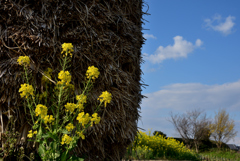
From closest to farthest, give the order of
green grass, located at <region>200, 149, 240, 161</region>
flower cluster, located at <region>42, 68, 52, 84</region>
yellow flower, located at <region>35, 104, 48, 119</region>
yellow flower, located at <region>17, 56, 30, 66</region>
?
yellow flower, located at <region>35, 104, 48, 119</region> < yellow flower, located at <region>17, 56, 30, 66</region> < flower cluster, located at <region>42, 68, 52, 84</region> < green grass, located at <region>200, 149, 240, 161</region>

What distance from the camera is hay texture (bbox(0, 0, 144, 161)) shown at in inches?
91.4

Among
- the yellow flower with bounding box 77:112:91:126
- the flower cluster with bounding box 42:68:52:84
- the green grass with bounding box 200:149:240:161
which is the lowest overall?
the green grass with bounding box 200:149:240:161

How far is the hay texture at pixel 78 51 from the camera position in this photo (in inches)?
91.4

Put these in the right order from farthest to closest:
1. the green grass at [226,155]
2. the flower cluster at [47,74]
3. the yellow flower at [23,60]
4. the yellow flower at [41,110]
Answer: the green grass at [226,155] → the flower cluster at [47,74] → the yellow flower at [23,60] → the yellow flower at [41,110]

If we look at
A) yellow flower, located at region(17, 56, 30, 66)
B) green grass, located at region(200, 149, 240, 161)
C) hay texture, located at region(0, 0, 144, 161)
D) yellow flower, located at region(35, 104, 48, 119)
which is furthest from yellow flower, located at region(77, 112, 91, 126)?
green grass, located at region(200, 149, 240, 161)

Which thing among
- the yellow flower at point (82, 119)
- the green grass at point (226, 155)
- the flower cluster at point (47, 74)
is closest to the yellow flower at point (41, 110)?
the yellow flower at point (82, 119)

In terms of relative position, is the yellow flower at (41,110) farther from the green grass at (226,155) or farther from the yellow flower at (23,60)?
the green grass at (226,155)

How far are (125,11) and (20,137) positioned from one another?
80.1 inches

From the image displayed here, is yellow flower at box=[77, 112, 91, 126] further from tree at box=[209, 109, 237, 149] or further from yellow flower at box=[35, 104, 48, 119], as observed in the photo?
tree at box=[209, 109, 237, 149]

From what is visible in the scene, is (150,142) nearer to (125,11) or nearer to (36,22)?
(125,11)

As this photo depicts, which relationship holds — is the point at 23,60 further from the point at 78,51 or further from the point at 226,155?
the point at 226,155

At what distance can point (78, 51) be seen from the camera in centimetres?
241

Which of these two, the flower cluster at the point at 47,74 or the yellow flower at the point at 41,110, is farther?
the flower cluster at the point at 47,74

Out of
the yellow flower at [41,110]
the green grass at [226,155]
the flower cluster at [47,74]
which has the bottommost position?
the green grass at [226,155]
